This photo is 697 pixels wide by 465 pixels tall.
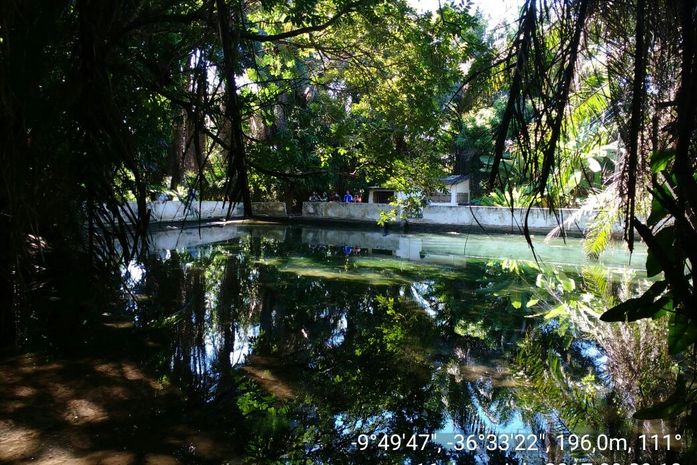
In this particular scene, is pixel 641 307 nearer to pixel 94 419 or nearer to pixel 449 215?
pixel 94 419

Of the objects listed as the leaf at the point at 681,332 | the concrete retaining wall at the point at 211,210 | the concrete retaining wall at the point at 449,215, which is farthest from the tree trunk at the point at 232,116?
the concrete retaining wall at the point at 449,215

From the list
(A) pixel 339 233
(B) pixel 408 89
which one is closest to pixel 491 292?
(B) pixel 408 89

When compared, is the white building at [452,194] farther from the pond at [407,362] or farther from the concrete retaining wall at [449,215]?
the pond at [407,362]

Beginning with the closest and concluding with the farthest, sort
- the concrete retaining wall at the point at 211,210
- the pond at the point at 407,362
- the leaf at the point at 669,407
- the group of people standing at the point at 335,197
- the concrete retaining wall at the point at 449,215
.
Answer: the leaf at the point at 669,407 < the pond at the point at 407,362 < the concrete retaining wall at the point at 211,210 < the concrete retaining wall at the point at 449,215 < the group of people standing at the point at 335,197

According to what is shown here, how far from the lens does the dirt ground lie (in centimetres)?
282

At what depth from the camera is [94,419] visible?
127 inches

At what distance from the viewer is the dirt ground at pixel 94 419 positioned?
9.25 ft

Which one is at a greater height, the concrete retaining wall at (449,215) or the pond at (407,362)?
the concrete retaining wall at (449,215)

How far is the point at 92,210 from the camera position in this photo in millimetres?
1838

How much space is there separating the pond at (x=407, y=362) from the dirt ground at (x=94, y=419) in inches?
7.3

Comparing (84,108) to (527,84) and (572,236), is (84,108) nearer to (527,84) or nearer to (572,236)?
(527,84)

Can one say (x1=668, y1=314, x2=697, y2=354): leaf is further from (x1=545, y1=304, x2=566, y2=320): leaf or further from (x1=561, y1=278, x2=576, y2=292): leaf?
(x1=561, y1=278, x2=576, y2=292): leaf

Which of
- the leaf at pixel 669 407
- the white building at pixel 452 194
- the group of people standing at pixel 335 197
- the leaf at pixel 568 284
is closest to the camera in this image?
the leaf at pixel 669 407

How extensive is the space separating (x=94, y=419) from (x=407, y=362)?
254 cm
